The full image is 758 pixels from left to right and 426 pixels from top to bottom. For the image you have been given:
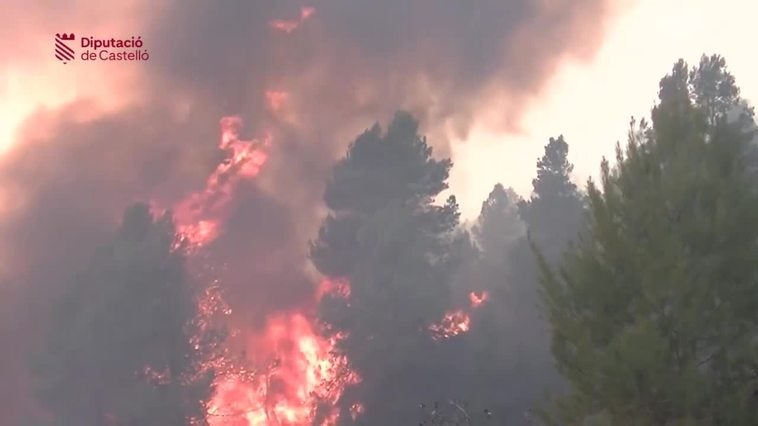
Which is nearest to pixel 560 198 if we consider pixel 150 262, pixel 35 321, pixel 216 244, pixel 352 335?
pixel 352 335

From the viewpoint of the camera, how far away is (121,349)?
39188 mm

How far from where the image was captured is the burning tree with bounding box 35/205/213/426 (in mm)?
39062

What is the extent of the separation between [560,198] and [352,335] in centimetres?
1857

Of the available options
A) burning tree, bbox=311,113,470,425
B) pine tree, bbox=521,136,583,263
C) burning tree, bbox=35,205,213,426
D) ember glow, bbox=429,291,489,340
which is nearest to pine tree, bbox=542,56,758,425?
burning tree, bbox=311,113,470,425

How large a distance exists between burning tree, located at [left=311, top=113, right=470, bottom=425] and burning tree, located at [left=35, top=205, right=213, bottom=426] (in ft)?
26.9

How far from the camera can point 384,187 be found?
46969 millimetres

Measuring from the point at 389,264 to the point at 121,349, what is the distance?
1529 centimetres

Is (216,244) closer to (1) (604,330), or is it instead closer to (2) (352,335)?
(2) (352,335)

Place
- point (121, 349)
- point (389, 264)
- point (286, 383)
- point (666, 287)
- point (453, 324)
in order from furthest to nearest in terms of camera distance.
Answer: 1. point (453, 324)
2. point (286, 383)
3. point (389, 264)
4. point (121, 349)
5. point (666, 287)

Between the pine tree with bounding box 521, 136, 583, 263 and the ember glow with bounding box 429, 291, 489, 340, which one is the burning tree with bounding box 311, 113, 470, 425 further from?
the pine tree with bounding box 521, 136, 583, 263

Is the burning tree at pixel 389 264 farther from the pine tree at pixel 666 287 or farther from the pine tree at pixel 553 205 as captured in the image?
the pine tree at pixel 666 287

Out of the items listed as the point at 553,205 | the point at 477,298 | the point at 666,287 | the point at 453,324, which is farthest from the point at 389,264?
the point at 666,287

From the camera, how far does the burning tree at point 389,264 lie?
134 feet

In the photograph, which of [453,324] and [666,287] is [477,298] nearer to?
[453,324]
